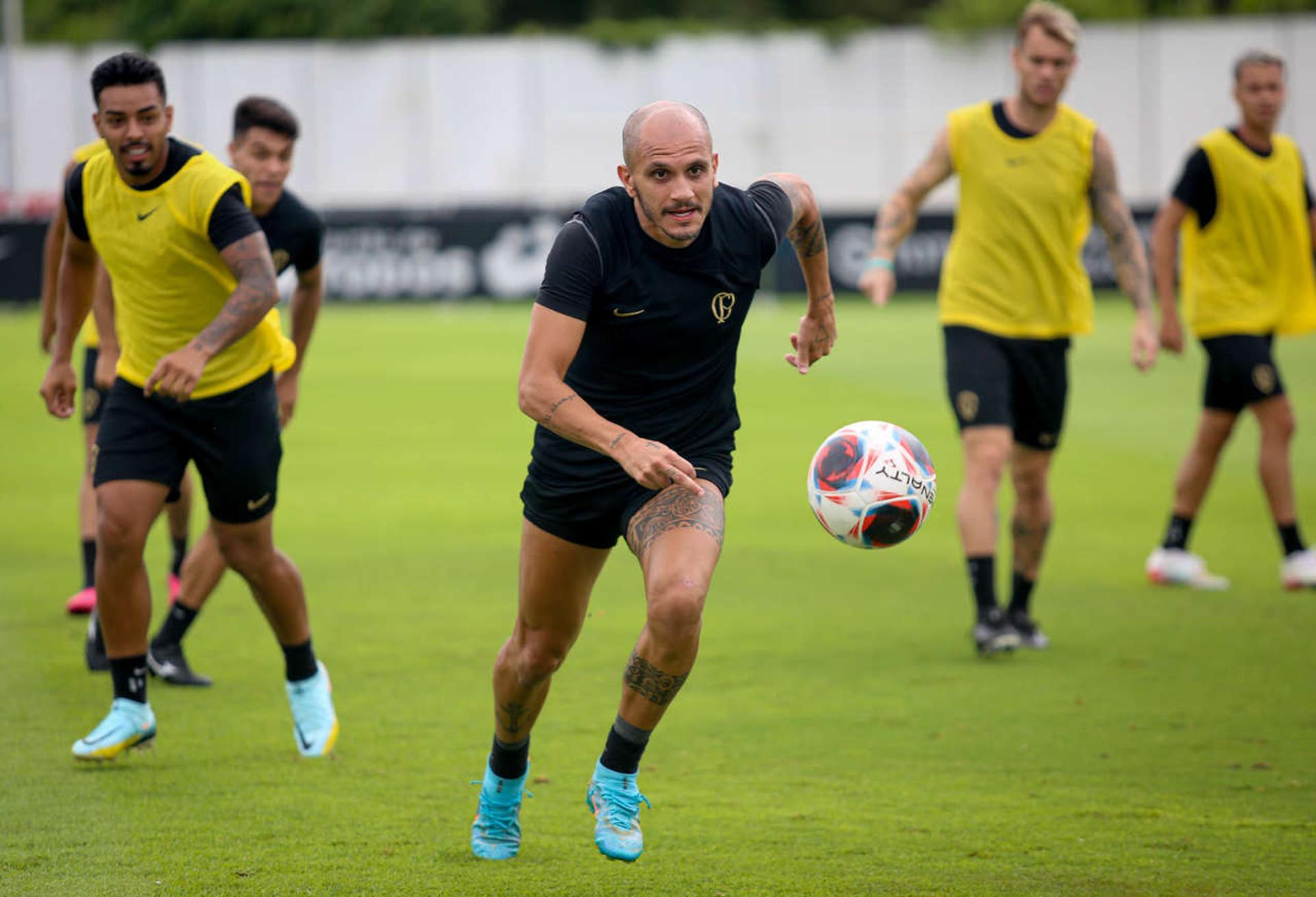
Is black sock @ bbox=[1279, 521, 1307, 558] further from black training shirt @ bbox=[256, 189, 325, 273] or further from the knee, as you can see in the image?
the knee

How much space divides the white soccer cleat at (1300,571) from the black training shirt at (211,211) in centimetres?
609

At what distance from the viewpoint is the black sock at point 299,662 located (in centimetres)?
652

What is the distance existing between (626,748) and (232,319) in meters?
2.13

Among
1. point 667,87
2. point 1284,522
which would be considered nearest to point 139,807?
point 1284,522

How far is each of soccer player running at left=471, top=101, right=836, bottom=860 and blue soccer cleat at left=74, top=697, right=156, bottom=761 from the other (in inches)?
59.3

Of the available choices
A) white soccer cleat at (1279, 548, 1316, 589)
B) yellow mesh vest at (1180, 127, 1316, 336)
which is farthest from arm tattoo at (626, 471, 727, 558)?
yellow mesh vest at (1180, 127, 1316, 336)

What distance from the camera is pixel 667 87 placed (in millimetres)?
45781

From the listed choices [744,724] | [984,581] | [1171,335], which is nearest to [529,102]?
[1171,335]

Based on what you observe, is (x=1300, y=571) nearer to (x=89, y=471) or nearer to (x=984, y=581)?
(x=984, y=581)

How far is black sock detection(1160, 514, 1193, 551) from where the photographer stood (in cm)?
982

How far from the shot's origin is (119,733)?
6074 millimetres

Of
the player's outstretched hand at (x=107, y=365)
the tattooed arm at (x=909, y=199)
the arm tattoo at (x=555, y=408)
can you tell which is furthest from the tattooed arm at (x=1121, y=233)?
the player's outstretched hand at (x=107, y=365)

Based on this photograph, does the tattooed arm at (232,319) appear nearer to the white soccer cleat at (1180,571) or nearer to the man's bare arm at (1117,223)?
the man's bare arm at (1117,223)

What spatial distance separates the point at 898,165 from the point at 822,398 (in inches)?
1107
